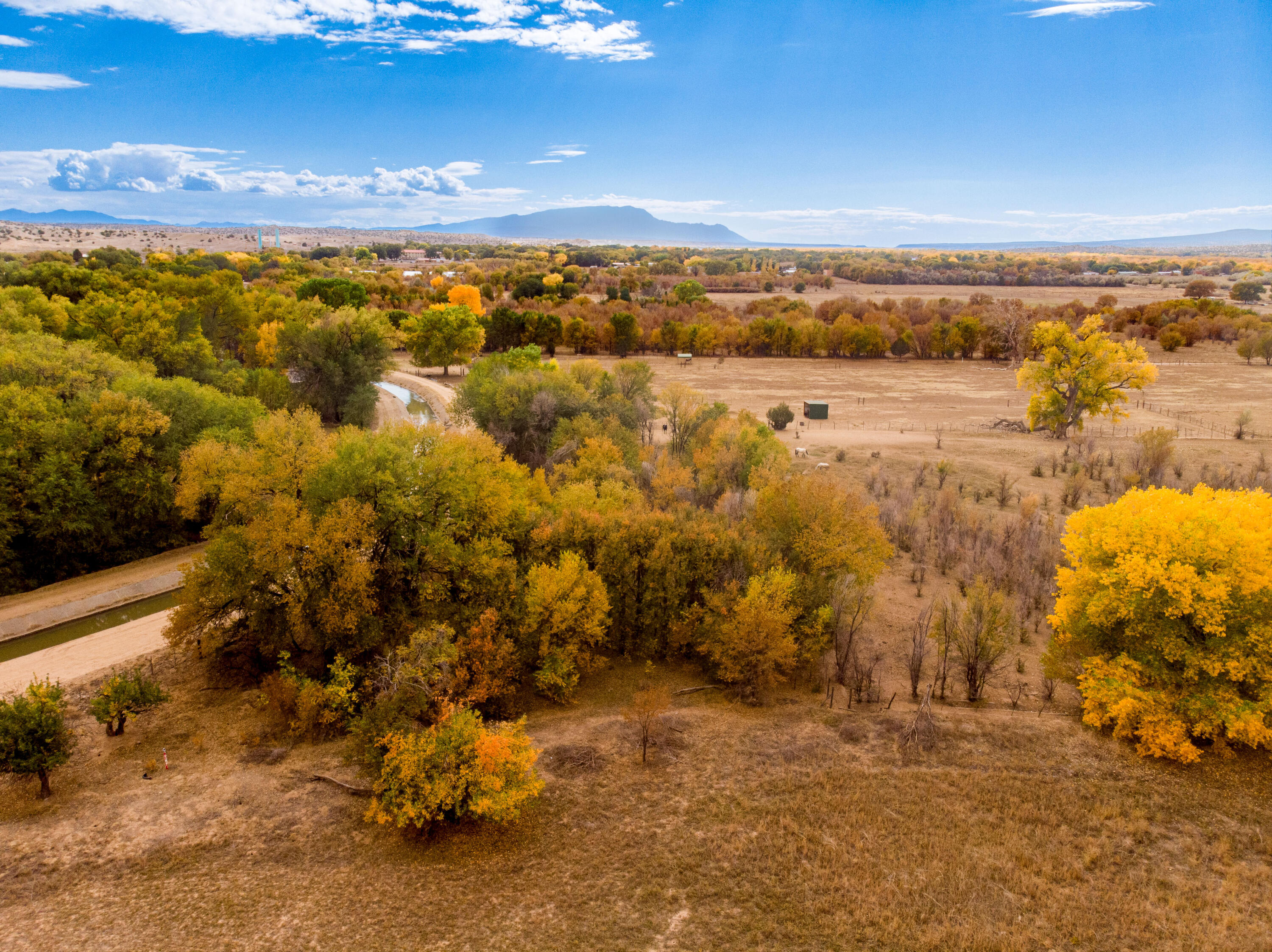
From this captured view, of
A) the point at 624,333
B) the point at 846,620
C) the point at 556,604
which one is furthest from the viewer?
the point at 624,333

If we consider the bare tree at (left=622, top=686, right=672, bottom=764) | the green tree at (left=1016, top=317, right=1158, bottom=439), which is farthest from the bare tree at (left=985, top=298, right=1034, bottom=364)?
the bare tree at (left=622, top=686, right=672, bottom=764)

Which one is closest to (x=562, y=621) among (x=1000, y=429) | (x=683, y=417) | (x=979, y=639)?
(x=979, y=639)

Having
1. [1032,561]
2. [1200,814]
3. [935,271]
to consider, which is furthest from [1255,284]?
[1200,814]

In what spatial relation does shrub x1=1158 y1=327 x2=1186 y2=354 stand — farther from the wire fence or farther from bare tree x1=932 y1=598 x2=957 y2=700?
bare tree x1=932 y1=598 x2=957 y2=700

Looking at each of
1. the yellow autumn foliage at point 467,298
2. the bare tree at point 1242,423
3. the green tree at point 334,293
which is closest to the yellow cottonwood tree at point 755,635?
the bare tree at point 1242,423

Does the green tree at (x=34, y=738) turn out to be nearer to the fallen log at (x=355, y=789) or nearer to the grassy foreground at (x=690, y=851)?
the grassy foreground at (x=690, y=851)

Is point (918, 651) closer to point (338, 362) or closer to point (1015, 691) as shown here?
point (1015, 691)
